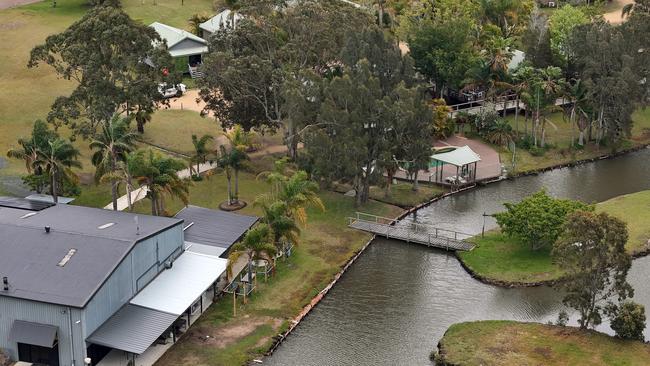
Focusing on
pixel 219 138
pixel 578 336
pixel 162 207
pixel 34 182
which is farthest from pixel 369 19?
pixel 578 336

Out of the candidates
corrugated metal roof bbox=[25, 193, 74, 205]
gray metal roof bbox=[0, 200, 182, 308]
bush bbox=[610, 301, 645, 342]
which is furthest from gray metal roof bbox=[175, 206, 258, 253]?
bush bbox=[610, 301, 645, 342]

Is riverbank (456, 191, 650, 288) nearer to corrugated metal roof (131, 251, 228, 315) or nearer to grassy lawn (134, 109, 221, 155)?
corrugated metal roof (131, 251, 228, 315)

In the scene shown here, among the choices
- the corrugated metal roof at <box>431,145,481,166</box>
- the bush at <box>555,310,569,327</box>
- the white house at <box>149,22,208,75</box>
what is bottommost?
the bush at <box>555,310,569,327</box>

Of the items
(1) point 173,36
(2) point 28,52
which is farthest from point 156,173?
(2) point 28,52

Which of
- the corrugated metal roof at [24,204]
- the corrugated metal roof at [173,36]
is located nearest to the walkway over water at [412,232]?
the corrugated metal roof at [24,204]

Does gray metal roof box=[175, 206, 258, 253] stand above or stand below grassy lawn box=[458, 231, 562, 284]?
above

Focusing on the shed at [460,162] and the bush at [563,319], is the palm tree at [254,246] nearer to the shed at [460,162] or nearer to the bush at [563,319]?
the bush at [563,319]

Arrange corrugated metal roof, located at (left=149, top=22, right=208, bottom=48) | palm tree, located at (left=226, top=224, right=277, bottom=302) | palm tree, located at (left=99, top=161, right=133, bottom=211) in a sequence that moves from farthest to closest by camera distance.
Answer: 1. corrugated metal roof, located at (left=149, top=22, right=208, bottom=48)
2. palm tree, located at (left=99, top=161, right=133, bottom=211)
3. palm tree, located at (left=226, top=224, right=277, bottom=302)
